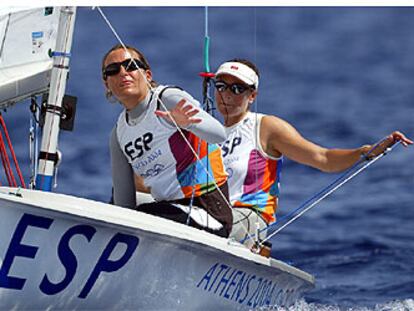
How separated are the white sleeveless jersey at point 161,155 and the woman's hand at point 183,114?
0.44ft

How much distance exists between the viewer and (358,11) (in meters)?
24.5

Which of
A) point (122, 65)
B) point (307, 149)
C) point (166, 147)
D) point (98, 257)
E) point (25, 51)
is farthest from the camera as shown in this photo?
point (25, 51)

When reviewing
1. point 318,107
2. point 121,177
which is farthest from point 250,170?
point 318,107

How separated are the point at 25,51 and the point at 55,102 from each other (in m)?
1.00

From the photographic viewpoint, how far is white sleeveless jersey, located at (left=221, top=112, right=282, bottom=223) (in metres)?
6.17

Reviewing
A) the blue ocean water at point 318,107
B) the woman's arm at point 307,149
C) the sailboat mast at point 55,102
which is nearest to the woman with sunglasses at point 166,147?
the sailboat mast at point 55,102

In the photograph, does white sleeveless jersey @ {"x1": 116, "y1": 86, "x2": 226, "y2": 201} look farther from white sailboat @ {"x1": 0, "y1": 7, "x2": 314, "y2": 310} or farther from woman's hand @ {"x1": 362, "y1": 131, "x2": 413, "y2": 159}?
woman's hand @ {"x1": 362, "y1": 131, "x2": 413, "y2": 159}

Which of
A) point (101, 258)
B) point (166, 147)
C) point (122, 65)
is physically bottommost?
point (101, 258)

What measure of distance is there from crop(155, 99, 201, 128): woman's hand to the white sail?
3.07 feet

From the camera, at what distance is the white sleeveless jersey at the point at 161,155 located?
5406mm

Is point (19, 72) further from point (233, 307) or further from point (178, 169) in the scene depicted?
point (233, 307)

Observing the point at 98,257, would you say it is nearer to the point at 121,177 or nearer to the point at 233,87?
the point at 121,177

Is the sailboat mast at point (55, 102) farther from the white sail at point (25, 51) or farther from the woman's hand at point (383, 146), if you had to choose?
the woman's hand at point (383, 146)

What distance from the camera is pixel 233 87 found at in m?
6.05
